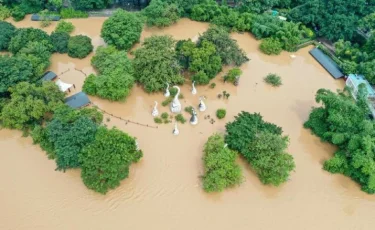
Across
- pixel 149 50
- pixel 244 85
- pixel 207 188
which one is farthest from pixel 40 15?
pixel 207 188

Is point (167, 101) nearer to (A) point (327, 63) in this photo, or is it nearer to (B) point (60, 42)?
(B) point (60, 42)

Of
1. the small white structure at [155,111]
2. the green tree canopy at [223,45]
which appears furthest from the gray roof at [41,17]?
the small white structure at [155,111]

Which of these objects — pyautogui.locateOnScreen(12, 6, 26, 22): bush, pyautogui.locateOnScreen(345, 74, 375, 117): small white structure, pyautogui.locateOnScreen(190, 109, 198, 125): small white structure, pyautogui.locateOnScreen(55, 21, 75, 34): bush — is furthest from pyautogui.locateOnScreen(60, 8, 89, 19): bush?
pyautogui.locateOnScreen(345, 74, 375, 117): small white structure

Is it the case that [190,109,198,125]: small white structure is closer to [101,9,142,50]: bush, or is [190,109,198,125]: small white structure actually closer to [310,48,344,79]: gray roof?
[101,9,142,50]: bush

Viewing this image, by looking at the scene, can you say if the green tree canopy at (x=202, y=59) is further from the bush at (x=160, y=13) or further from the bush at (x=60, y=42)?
the bush at (x=60, y=42)

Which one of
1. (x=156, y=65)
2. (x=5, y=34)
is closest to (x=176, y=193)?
(x=156, y=65)
